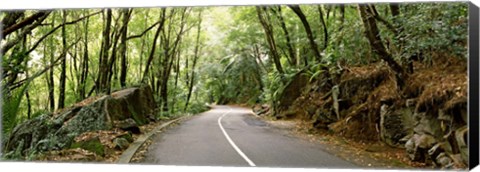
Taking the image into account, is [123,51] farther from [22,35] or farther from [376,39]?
[376,39]

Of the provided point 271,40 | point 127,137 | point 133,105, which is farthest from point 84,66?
point 271,40

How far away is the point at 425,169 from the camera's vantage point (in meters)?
4.92

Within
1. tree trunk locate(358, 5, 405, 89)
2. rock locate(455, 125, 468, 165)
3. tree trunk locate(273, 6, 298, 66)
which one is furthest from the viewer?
tree trunk locate(273, 6, 298, 66)

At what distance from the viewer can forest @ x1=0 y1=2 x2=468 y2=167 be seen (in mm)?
5266

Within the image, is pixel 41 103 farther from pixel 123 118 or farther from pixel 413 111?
pixel 413 111

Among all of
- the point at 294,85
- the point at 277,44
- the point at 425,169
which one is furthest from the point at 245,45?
the point at 425,169

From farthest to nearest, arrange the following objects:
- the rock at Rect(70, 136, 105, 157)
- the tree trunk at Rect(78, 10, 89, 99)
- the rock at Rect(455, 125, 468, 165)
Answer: the tree trunk at Rect(78, 10, 89, 99) < the rock at Rect(70, 136, 105, 157) < the rock at Rect(455, 125, 468, 165)

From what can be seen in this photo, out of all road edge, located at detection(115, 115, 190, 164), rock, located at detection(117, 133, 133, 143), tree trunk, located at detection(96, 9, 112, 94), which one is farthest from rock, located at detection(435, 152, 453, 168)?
tree trunk, located at detection(96, 9, 112, 94)

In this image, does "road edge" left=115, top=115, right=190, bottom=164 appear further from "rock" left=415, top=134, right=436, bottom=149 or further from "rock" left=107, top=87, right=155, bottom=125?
"rock" left=415, top=134, right=436, bottom=149

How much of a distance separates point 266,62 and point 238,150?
3.75 metres

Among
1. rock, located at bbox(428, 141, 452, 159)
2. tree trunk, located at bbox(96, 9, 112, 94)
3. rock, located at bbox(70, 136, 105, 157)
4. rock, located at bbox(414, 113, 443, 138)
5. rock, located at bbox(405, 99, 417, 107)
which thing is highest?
tree trunk, located at bbox(96, 9, 112, 94)

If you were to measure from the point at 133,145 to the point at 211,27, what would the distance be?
2.79 metres

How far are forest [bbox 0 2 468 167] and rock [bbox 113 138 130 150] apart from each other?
1396 mm

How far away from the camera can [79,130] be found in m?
7.12
